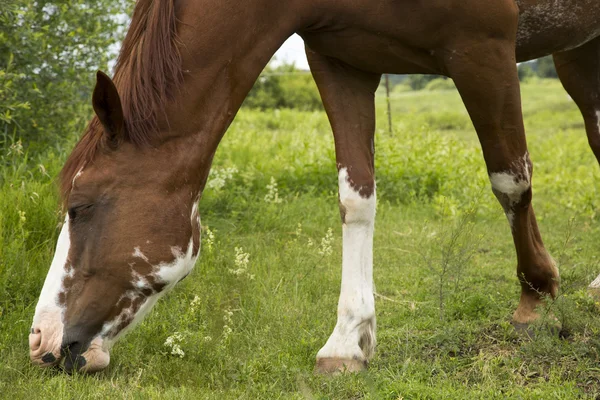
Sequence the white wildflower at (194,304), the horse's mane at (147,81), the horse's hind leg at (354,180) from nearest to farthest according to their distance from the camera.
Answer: the horse's mane at (147,81) < the horse's hind leg at (354,180) < the white wildflower at (194,304)

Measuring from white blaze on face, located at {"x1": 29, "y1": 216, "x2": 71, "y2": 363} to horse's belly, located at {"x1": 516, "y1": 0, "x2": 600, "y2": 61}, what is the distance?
2034mm

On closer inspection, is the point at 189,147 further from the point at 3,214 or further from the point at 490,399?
the point at 3,214

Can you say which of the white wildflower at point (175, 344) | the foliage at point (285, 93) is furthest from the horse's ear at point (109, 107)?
the foliage at point (285, 93)

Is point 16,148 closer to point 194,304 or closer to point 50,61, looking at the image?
point 50,61

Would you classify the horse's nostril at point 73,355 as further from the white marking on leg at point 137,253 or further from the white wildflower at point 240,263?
the white wildflower at point 240,263

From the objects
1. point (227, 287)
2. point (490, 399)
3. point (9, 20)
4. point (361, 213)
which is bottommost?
point (490, 399)

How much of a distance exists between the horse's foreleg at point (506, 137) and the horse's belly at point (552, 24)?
272mm

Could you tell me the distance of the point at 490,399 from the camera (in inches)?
98.0

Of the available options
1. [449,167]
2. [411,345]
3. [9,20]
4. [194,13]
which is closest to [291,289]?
[411,345]

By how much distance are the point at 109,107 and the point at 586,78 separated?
2.74 meters

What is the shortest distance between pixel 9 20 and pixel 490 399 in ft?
10.8

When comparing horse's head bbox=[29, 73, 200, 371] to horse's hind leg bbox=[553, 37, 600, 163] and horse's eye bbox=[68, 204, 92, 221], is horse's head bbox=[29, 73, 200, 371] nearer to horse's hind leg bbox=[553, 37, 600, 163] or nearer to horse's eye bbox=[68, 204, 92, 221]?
horse's eye bbox=[68, 204, 92, 221]

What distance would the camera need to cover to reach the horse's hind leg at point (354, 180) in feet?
9.78

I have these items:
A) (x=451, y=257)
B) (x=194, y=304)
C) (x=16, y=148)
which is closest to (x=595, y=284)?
(x=451, y=257)
